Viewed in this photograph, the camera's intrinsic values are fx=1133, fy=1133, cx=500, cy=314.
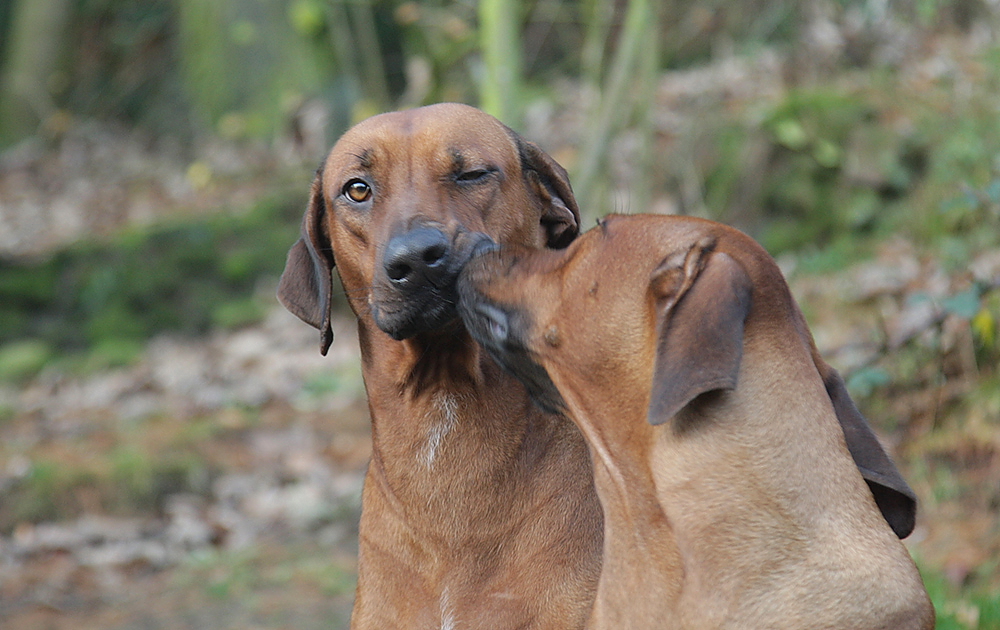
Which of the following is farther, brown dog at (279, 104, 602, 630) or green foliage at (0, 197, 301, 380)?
green foliage at (0, 197, 301, 380)

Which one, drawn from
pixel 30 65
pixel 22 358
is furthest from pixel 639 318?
pixel 30 65

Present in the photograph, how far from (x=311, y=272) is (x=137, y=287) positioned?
7.46 m

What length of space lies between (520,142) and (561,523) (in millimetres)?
1482

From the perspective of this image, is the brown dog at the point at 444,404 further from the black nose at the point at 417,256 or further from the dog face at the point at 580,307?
the dog face at the point at 580,307

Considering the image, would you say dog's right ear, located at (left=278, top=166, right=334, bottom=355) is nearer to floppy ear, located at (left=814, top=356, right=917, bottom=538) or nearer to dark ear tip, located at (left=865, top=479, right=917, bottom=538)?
floppy ear, located at (left=814, top=356, right=917, bottom=538)

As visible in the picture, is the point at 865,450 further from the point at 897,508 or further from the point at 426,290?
the point at 426,290

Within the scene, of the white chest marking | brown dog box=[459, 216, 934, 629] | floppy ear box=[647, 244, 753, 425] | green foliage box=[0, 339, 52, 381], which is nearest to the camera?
floppy ear box=[647, 244, 753, 425]

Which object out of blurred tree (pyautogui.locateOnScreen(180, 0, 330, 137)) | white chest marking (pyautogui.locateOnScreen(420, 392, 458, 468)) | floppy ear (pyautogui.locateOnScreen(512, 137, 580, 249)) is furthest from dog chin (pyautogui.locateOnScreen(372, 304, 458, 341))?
blurred tree (pyautogui.locateOnScreen(180, 0, 330, 137))

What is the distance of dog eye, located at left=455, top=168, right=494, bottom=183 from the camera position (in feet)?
13.5

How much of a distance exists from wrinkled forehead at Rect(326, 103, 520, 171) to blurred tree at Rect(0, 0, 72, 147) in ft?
49.4

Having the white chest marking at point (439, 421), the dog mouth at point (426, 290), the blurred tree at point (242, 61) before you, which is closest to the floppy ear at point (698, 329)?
the dog mouth at point (426, 290)

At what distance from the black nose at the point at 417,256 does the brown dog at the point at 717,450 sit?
23.2 inches

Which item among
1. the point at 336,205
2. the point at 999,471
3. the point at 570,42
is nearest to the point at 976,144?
the point at 999,471

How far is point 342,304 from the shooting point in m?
10.3
